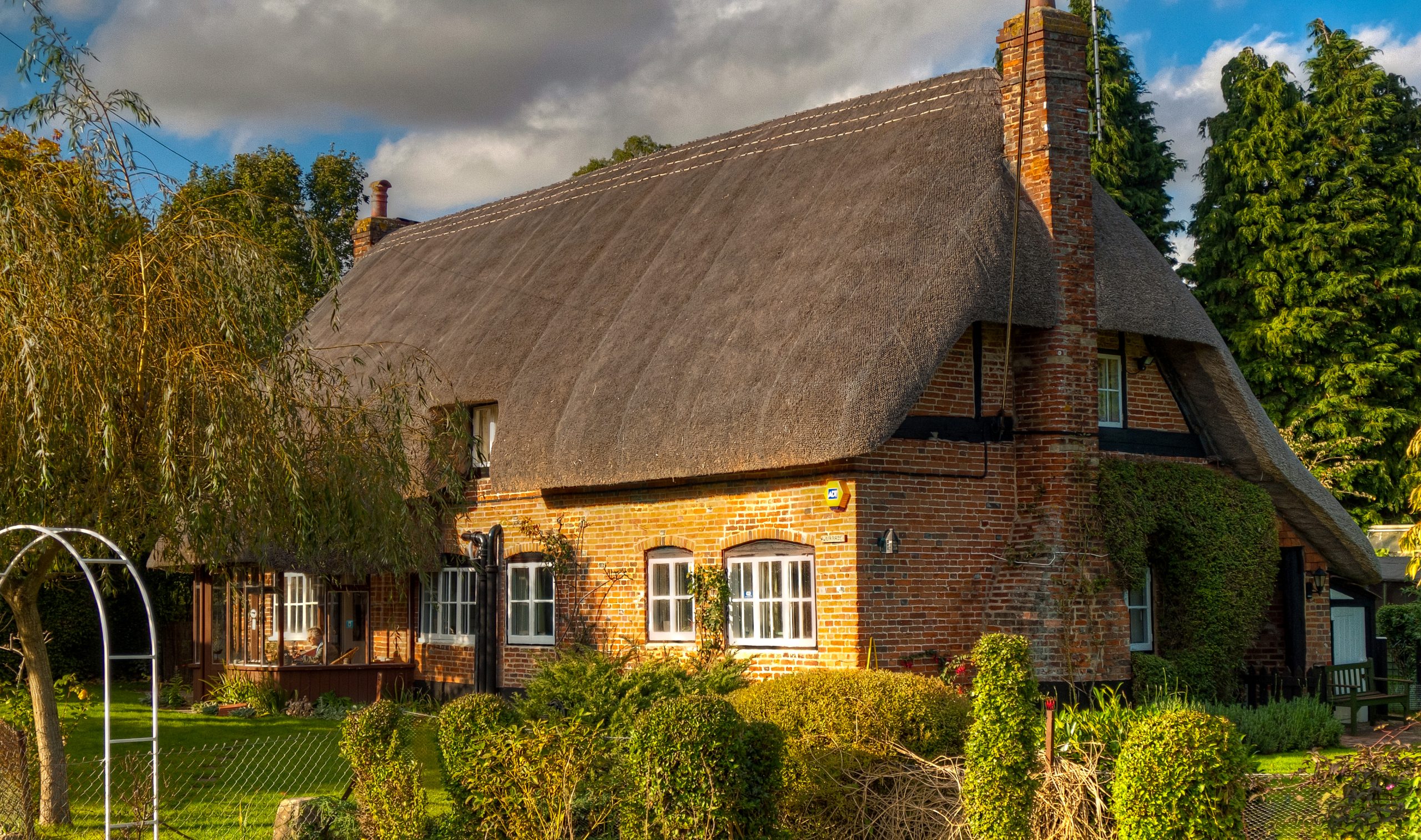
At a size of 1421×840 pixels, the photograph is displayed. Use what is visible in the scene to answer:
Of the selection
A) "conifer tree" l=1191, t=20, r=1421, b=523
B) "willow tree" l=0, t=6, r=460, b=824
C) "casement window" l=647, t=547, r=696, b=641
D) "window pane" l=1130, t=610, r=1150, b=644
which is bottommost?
"window pane" l=1130, t=610, r=1150, b=644

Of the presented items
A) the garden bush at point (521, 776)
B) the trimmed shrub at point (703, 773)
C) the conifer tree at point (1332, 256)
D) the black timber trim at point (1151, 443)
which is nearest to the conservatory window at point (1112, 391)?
the black timber trim at point (1151, 443)

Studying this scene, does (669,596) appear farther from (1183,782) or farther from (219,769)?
(1183,782)

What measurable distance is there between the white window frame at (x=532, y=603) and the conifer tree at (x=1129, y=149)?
55.1 ft

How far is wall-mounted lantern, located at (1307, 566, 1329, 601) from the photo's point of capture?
16844mm

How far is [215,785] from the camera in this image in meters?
12.0

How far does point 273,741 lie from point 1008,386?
333 inches

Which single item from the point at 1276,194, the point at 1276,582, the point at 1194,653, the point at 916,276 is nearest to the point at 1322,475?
the point at 1276,194

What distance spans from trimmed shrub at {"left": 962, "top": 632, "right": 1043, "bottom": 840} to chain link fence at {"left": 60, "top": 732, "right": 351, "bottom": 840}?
469 cm

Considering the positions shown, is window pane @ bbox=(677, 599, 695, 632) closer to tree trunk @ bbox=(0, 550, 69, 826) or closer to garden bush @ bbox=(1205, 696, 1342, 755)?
garden bush @ bbox=(1205, 696, 1342, 755)

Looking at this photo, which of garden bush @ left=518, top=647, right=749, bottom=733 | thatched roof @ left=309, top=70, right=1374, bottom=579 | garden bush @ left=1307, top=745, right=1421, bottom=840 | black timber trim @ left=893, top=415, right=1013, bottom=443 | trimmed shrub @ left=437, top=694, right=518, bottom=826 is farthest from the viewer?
black timber trim @ left=893, top=415, right=1013, bottom=443

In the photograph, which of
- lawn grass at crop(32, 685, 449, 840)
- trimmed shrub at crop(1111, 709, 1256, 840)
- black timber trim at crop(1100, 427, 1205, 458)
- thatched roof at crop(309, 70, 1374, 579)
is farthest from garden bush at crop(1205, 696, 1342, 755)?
lawn grass at crop(32, 685, 449, 840)

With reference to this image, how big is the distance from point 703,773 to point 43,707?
511cm

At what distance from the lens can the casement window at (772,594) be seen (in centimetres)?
1405

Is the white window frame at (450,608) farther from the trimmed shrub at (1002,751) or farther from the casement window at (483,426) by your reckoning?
the trimmed shrub at (1002,751)
